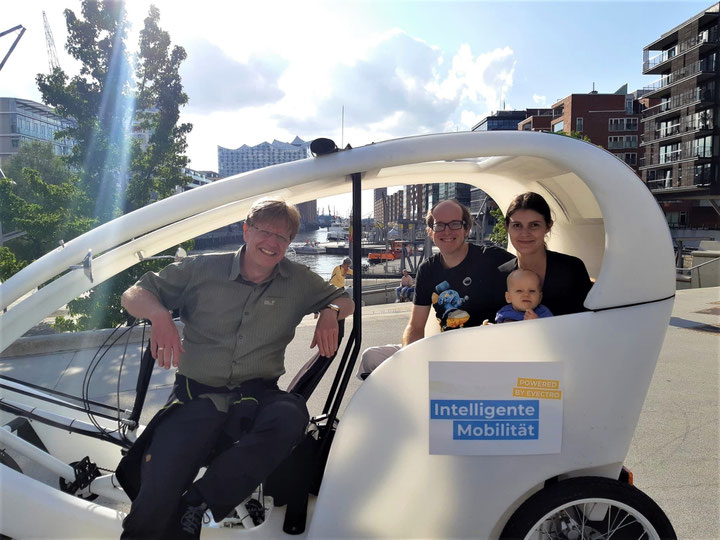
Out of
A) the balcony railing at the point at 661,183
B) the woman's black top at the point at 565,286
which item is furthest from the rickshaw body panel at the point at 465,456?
the balcony railing at the point at 661,183

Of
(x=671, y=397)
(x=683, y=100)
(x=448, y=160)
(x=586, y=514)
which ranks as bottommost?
(x=671, y=397)

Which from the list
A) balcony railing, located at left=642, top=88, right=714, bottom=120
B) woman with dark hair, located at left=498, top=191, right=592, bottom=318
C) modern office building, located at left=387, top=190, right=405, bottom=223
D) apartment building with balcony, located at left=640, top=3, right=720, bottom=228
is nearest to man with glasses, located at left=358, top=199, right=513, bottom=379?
woman with dark hair, located at left=498, top=191, right=592, bottom=318

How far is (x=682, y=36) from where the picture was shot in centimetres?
3794

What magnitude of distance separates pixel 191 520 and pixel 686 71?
153ft

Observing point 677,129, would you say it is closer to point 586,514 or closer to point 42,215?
point 42,215

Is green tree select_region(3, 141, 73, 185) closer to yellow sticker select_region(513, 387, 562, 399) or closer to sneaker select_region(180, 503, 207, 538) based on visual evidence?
sneaker select_region(180, 503, 207, 538)

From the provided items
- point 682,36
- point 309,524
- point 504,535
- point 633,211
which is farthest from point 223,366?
point 682,36

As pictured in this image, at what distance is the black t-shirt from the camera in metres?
2.28

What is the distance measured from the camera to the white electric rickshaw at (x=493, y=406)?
1810 mm

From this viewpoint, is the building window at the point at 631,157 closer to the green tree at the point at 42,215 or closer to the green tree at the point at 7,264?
the green tree at the point at 42,215

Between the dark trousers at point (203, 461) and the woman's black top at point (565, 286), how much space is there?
1.15m

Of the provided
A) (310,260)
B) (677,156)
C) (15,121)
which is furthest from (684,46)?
(15,121)

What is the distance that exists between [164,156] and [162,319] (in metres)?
8.55

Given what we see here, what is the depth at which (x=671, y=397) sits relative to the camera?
14.4 feet
